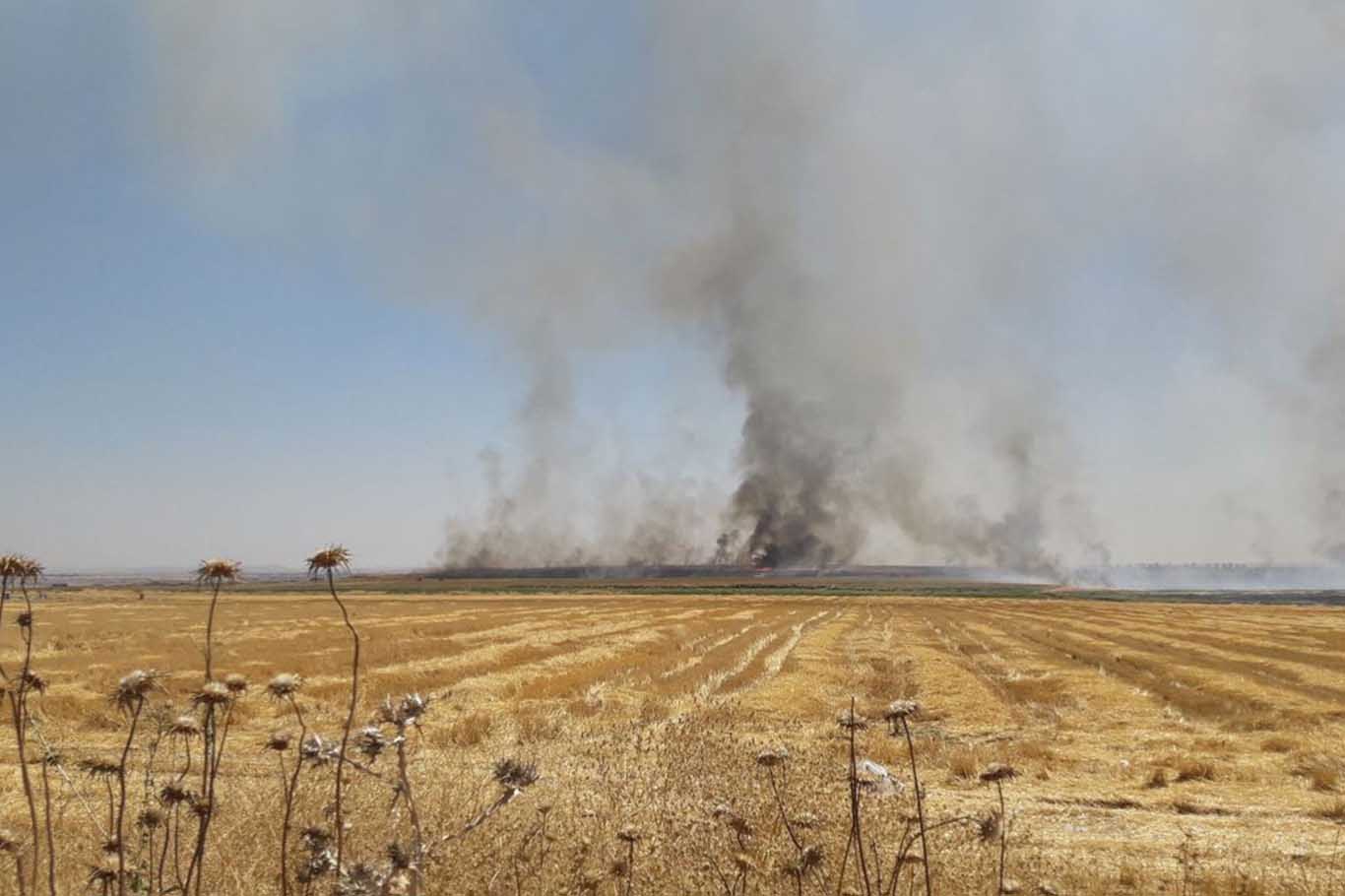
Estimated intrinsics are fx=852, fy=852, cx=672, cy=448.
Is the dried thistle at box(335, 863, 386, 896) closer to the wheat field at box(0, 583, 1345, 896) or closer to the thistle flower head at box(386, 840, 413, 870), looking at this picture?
the thistle flower head at box(386, 840, 413, 870)

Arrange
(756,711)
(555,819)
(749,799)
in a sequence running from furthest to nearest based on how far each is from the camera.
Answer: (756,711)
(749,799)
(555,819)

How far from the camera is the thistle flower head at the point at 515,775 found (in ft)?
12.5

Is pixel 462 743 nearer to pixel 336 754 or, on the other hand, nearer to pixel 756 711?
pixel 756 711

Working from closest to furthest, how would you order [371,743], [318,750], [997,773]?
[371,743], [318,750], [997,773]

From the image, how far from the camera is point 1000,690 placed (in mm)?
29656

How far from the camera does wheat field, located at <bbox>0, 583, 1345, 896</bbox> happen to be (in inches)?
327

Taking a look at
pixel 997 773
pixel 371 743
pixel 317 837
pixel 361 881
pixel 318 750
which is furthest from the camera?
pixel 997 773

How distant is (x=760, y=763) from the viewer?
6.28m

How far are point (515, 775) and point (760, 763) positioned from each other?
113 inches

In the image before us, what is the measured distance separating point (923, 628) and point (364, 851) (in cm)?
6215

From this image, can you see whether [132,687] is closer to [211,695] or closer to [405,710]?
[211,695]

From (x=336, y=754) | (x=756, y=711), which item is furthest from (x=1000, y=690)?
(x=336, y=754)

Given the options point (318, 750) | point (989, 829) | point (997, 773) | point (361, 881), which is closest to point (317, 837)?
point (318, 750)

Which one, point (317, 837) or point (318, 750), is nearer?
point (318, 750)
